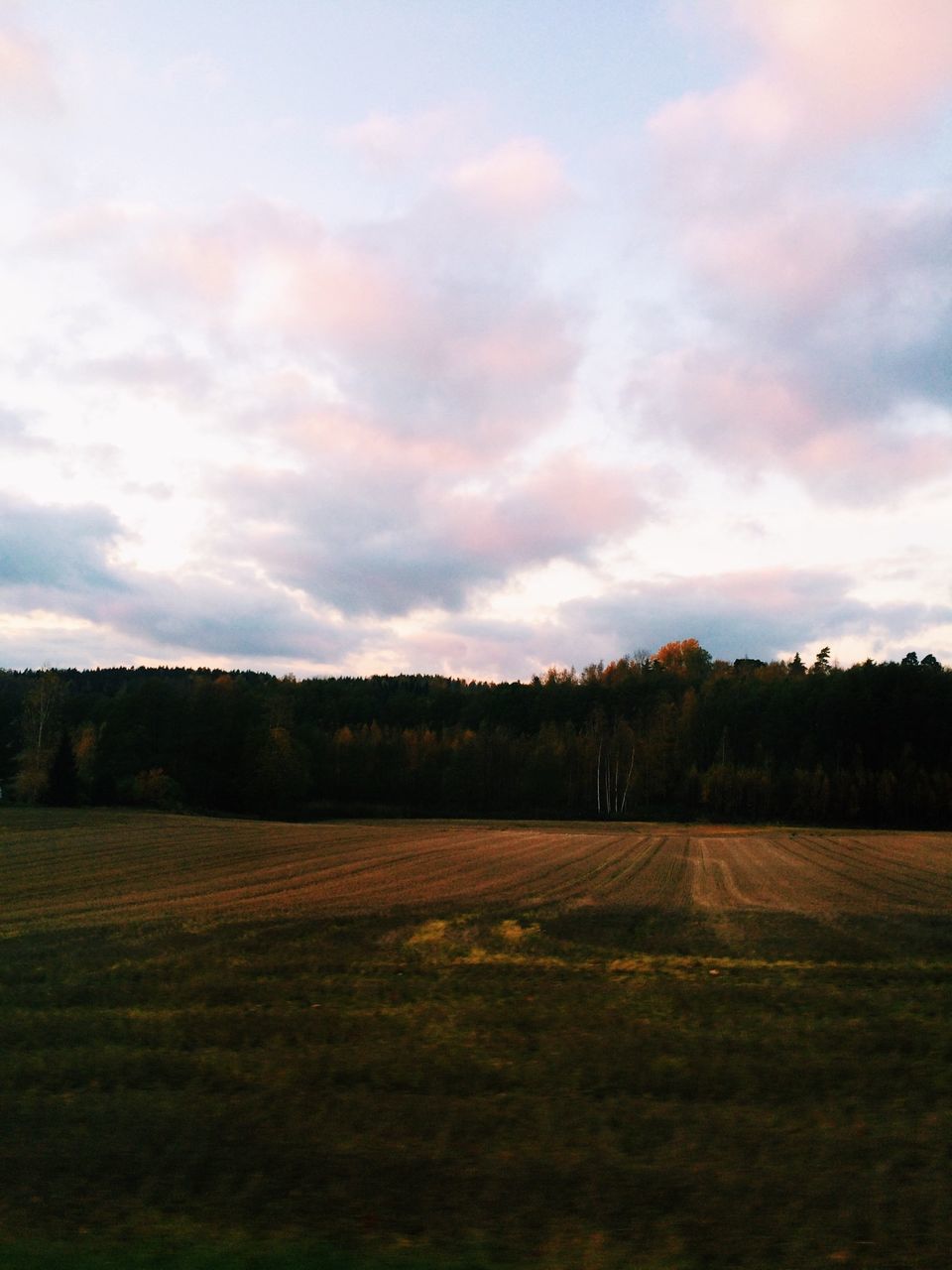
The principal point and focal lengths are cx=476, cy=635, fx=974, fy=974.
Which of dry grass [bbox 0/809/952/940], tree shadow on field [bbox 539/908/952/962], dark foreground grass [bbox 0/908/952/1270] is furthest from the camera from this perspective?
dry grass [bbox 0/809/952/940]

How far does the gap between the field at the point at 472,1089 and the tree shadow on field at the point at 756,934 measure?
0.12 m

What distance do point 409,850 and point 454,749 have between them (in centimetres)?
7508

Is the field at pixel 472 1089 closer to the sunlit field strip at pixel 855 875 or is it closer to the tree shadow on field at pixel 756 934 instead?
the tree shadow on field at pixel 756 934

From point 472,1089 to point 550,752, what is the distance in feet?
337

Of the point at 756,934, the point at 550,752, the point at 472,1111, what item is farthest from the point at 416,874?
the point at 550,752

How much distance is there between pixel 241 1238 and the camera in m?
5.86

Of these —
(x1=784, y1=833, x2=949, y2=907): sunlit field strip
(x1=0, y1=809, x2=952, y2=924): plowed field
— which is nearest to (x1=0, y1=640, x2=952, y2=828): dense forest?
(x1=0, y1=809, x2=952, y2=924): plowed field

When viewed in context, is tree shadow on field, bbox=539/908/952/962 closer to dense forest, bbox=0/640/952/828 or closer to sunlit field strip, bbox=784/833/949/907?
sunlit field strip, bbox=784/833/949/907

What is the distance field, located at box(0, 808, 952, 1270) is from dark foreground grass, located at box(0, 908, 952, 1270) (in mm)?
31

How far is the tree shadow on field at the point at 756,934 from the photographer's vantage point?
51.3 ft

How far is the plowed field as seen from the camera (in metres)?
21.6

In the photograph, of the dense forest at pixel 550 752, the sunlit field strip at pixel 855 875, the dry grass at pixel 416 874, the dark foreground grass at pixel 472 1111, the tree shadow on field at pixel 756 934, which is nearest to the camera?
the dark foreground grass at pixel 472 1111

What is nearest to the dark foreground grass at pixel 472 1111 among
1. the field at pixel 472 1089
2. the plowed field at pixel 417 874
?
the field at pixel 472 1089

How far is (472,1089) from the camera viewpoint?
8.66 m
